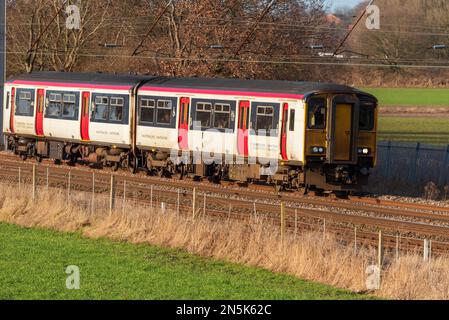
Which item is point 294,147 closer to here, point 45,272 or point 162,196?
point 162,196

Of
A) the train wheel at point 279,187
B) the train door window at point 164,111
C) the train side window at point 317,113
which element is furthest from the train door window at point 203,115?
the train side window at point 317,113

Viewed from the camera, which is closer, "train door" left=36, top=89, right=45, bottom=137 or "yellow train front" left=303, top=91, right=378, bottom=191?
"yellow train front" left=303, top=91, right=378, bottom=191

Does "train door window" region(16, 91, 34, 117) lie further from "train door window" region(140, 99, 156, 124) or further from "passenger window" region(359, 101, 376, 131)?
"passenger window" region(359, 101, 376, 131)

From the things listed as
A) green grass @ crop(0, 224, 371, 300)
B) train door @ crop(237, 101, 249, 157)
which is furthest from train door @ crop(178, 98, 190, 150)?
green grass @ crop(0, 224, 371, 300)

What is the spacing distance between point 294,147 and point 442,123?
3316cm

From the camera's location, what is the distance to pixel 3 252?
637 inches

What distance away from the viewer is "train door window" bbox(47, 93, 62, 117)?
1283 inches

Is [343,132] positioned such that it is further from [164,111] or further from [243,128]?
[164,111]

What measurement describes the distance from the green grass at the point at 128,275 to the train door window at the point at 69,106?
14.6 m

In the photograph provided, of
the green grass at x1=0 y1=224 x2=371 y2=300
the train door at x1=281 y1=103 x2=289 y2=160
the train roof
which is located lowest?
the green grass at x1=0 y1=224 x2=371 y2=300

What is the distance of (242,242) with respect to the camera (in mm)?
16469

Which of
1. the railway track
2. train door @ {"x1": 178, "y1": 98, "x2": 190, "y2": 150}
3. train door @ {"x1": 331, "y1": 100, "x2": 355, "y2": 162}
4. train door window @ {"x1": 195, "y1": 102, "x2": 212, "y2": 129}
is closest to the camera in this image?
the railway track

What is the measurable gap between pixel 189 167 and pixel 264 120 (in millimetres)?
3810

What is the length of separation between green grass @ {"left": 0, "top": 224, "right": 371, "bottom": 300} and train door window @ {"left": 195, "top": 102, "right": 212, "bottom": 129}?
10480 mm
